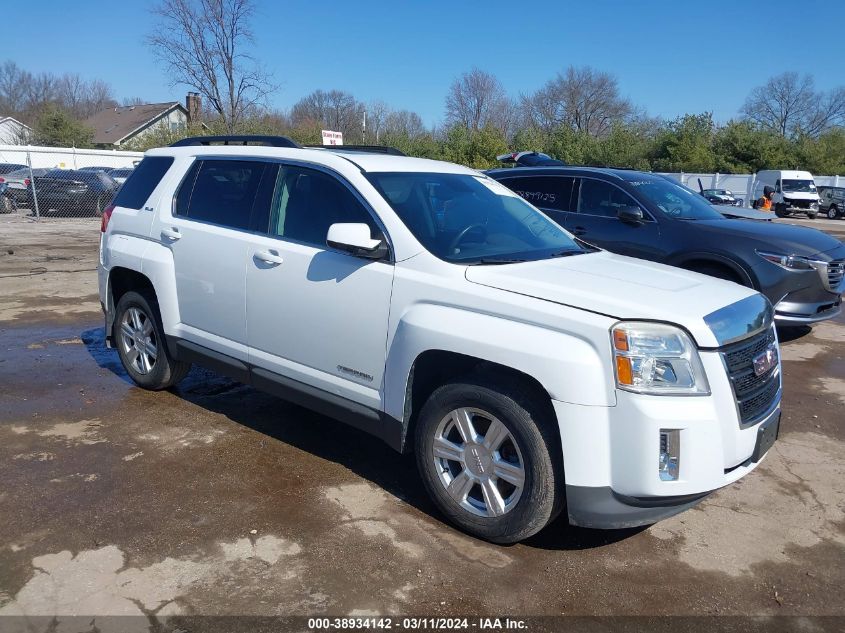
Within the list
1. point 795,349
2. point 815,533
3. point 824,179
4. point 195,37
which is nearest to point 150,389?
point 815,533

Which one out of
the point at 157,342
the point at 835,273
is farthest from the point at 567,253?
the point at 835,273

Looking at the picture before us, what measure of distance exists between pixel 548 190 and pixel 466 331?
551 cm

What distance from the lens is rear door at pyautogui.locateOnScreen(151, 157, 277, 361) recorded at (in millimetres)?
4504

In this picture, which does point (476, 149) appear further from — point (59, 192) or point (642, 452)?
point (642, 452)

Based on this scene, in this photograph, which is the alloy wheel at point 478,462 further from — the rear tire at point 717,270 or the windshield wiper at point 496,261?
the rear tire at point 717,270

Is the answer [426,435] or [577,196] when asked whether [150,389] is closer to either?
[426,435]

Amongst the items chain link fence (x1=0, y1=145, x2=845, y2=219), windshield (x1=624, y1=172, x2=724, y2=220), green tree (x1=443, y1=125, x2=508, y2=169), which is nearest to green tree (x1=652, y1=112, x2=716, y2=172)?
green tree (x1=443, y1=125, x2=508, y2=169)

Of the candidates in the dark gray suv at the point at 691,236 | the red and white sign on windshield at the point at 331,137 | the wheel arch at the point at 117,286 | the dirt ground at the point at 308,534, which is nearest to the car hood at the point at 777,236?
the dark gray suv at the point at 691,236

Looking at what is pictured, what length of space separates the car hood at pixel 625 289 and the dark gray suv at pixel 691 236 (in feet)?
11.6

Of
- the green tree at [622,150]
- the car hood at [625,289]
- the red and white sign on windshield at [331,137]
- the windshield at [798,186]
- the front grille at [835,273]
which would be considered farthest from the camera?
the green tree at [622,150]

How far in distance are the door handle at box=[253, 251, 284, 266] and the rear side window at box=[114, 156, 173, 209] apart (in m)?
1.58

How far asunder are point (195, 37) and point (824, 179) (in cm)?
3975

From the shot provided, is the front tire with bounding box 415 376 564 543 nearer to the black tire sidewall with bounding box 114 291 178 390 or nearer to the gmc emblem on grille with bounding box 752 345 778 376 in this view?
the gmc emblem on grille with bounding box 752 345 778 376

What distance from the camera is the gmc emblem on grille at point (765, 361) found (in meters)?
3.33
